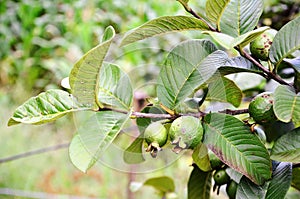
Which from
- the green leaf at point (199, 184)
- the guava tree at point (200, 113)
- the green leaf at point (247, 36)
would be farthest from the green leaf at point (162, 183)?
the green leaf at point (247, 36)

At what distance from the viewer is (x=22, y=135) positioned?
3428 mm

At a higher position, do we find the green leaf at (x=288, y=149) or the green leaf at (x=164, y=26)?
the green leaf at (x=164, y=26)

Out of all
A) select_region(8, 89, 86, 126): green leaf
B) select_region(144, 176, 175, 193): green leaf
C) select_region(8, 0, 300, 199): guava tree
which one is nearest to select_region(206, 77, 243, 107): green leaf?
select_region(8, 0, 300, 199): guava tree

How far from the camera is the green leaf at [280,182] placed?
423 mm

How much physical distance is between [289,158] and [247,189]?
54 millimetres

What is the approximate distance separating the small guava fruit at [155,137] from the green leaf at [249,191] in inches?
3.5

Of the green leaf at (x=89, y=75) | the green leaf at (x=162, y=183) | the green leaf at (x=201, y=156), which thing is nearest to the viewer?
the green leaf at (x=89, y=75)

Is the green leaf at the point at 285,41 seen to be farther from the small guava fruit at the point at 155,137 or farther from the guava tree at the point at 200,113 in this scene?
the small guava fruit at the point at 155,137

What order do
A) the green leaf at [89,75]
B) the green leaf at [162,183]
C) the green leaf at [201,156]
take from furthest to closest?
the green leaf at [162,183], the green leaf at [201,156], the green leaf at [89,75]

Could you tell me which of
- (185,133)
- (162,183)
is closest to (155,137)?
(185,133)

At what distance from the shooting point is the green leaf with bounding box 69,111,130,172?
15.6 inches

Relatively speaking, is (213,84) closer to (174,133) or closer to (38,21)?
(174,133)

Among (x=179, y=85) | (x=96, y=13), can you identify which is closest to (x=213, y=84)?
(x=179, y=85)

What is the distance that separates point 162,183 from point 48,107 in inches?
16.6
